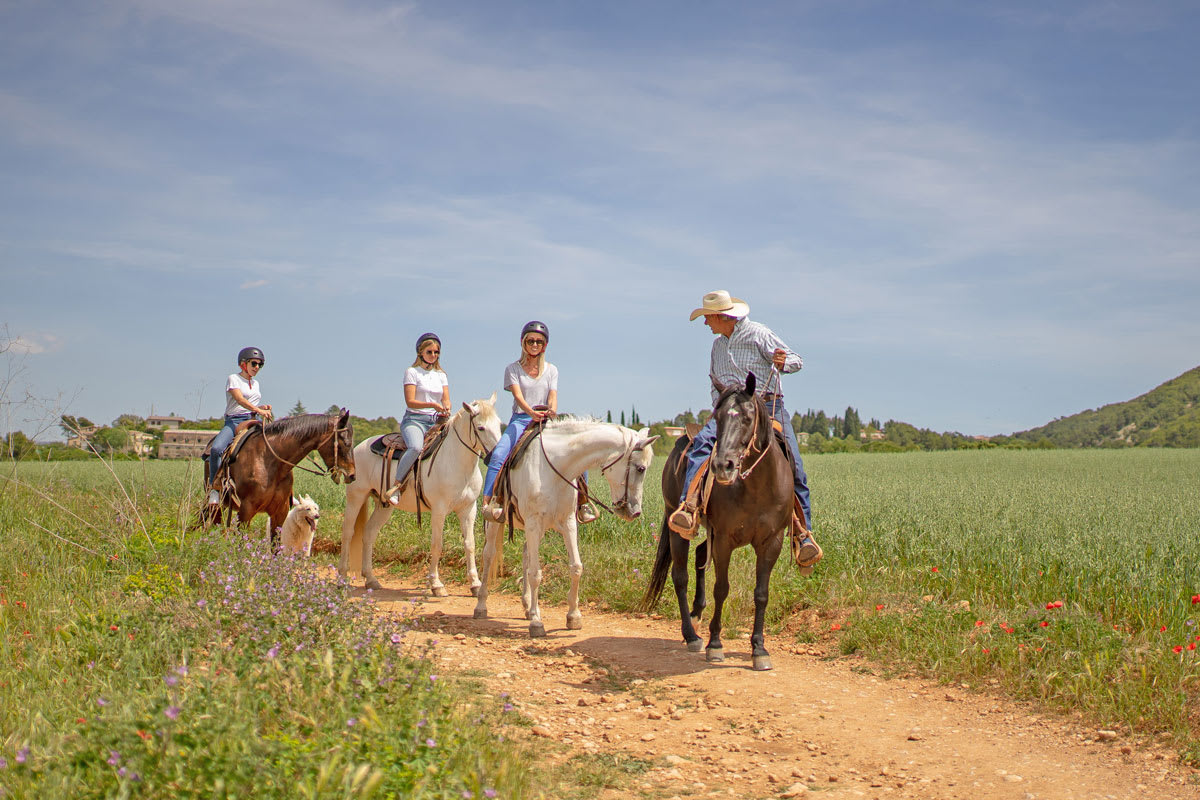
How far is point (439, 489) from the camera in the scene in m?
10.7

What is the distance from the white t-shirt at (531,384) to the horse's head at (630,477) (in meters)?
1.39

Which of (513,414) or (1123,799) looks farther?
(513,414)

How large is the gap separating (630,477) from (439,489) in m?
3.32

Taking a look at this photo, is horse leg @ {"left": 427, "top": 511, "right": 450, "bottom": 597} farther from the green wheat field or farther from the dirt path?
the dirt path

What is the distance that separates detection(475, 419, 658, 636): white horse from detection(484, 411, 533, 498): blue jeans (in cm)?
22

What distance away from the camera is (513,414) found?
9.41 metres

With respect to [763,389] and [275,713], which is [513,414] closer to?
[763,389]

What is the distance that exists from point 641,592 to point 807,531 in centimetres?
281

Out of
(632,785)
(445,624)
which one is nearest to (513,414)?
(445,624)

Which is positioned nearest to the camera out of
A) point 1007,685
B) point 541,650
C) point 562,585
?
point 1007,685

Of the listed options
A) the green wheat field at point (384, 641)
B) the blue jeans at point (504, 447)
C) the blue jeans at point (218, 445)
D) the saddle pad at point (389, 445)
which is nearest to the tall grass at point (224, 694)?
the green wheat field at point (384, 641)

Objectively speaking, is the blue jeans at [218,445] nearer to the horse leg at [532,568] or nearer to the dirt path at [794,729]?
the dirt path at [794,729]

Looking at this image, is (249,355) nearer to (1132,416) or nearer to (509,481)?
(509,481)

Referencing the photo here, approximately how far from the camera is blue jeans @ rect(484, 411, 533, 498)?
9.08 m
